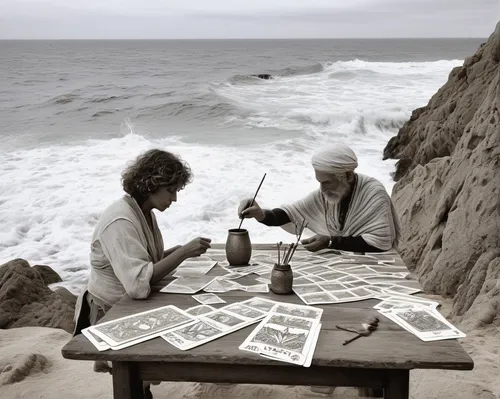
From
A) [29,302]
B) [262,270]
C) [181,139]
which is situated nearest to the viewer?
[262,270]

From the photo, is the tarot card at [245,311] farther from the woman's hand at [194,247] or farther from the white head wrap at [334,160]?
the white head wrap at [334,160]

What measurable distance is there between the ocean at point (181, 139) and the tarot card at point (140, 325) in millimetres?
5452

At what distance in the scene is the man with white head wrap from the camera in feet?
11.1

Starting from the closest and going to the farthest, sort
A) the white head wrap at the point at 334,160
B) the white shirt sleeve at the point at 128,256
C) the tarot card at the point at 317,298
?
the tarot card at the point at 317,298 → the white shirt sleeve at the point at 128,256 → the white head wrap at the point at 334,160

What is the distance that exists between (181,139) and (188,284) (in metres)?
15.7

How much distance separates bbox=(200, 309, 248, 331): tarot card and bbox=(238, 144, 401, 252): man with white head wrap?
1062 millimetres

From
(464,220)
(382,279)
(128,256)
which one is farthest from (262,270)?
(464,220)

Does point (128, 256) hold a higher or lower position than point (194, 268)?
higher

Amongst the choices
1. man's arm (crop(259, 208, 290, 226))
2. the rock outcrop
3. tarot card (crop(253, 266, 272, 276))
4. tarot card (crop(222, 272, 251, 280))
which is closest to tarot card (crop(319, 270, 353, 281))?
tarot card (crop(253, 266, 272, 276))

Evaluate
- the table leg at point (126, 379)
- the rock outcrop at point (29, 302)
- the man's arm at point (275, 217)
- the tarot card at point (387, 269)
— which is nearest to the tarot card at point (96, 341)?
the table leg at point (126, 379)

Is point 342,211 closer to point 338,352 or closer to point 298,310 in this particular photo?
point 298,310

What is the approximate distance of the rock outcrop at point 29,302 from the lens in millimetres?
5477

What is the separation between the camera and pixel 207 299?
8.41 ft

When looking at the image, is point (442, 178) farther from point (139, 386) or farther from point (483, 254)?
Answer: point (139, 386)
